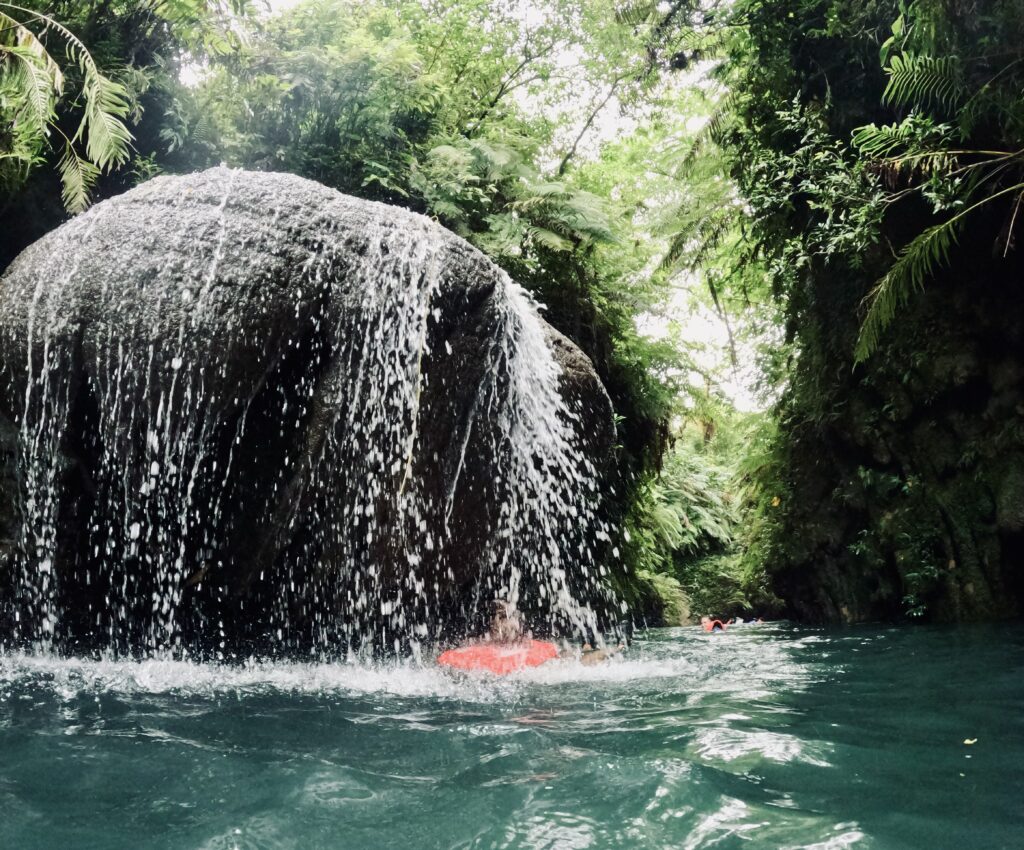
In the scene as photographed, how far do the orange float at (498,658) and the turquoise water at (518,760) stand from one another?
483mm

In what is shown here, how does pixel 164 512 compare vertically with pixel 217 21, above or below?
below

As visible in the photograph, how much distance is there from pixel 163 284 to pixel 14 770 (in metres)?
4.47

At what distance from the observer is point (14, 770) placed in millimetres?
3318

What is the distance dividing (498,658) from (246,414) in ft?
10.2

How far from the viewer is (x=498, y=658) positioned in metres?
6.32

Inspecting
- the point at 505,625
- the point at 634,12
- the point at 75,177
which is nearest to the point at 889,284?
the point at 634,12

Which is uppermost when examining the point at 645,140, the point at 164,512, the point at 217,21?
the point at 645,140

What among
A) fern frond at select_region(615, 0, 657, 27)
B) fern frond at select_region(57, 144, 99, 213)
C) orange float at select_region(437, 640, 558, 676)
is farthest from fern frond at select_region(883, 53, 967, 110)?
fern frond at select_region(57, 144, 99, 213)

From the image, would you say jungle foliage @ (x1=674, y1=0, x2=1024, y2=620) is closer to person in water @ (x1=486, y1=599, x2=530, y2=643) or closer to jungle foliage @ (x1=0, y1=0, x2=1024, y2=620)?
jungle foliage @ (x1=0, y1=0, x2=1024, y2=620)

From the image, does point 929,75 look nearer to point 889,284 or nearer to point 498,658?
point 889,284

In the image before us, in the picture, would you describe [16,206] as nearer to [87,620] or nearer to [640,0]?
[87,620]

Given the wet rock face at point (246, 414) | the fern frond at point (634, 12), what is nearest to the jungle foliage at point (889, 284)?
the fern frond at point (634, 12)

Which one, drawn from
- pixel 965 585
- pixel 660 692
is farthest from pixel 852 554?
pixel 660 692

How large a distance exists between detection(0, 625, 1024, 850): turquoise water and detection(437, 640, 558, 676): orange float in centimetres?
48
